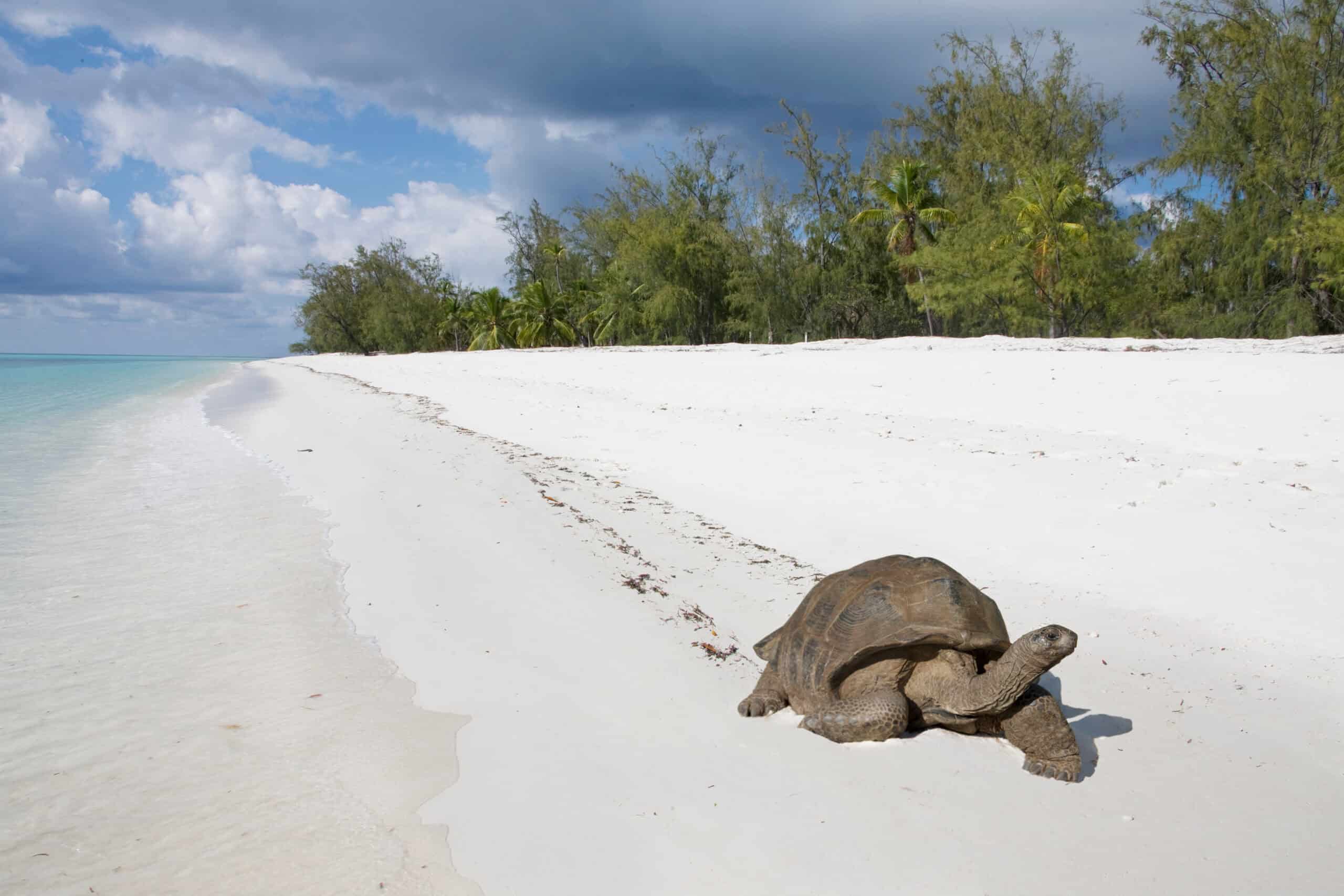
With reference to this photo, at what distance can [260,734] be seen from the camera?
12.4ft

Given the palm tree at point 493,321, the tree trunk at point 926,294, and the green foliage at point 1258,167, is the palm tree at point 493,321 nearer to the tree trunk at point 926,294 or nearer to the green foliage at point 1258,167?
the tree trunk at point 926,294

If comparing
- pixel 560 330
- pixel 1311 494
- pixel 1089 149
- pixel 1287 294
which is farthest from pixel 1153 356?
pixel 560 330

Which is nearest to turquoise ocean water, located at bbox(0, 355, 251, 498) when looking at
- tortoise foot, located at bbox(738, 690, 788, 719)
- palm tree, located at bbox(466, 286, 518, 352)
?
tortoise foot, located at bbox(738, 690, 788, 719)

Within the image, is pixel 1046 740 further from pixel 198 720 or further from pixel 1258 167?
pixel 1258 167

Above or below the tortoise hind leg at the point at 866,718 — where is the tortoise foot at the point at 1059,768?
below

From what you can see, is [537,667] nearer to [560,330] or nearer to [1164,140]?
[1164,140]

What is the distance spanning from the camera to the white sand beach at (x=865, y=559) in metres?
2.84

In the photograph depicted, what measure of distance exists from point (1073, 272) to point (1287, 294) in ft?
20.1

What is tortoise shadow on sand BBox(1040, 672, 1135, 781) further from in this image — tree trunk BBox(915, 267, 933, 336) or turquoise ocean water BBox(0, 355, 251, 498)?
tree trunk BBox(915, 267, 933, 336)

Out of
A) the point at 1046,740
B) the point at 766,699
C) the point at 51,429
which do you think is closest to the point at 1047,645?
the point at 1046,740

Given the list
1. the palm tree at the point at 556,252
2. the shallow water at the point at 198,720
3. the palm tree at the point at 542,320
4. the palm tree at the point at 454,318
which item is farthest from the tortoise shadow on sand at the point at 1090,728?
the palm tree at the point at 454,318

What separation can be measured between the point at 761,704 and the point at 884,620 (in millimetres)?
744

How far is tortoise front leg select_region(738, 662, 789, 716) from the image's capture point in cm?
376

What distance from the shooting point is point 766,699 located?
380 centimetres
